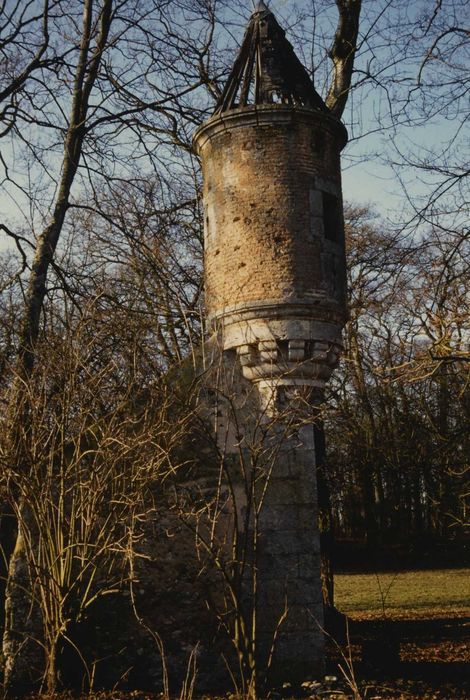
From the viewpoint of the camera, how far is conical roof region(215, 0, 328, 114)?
10039 mm

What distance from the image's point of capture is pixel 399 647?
9578 mm

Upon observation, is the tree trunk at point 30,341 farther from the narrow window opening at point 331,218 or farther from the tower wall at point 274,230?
the narrow window opening at point 331,218

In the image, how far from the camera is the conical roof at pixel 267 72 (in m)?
10.0

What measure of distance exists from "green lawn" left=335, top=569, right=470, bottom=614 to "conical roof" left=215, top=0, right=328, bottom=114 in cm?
821

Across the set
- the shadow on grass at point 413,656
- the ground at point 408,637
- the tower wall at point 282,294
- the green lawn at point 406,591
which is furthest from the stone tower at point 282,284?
the green lawn at point 406,591

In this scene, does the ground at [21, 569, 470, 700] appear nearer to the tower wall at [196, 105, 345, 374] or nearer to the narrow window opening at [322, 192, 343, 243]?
the tower wall at [196, 105, 345, 374]

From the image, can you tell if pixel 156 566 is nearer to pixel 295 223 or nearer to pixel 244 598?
pixel 244 598

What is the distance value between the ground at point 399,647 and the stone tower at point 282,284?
2.57ft

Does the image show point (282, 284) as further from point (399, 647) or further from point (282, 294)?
point (399, 647)

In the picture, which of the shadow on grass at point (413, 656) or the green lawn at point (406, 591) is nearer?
the shadow on grass at point (413, 656)

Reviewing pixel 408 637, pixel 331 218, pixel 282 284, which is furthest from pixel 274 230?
pixel 408 637

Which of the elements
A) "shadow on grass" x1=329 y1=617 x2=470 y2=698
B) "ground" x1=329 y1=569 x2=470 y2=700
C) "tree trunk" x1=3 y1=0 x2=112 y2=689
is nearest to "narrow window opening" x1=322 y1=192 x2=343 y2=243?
"tree trunk" x1=3 y1=0 x2=112 y2=689

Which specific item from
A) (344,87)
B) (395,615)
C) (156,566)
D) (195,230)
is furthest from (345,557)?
(156,566)

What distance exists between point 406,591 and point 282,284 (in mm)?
13889
